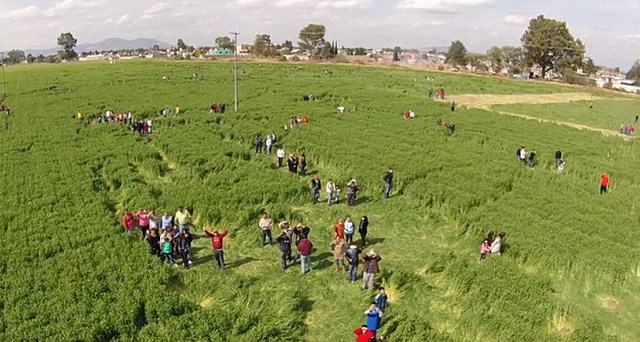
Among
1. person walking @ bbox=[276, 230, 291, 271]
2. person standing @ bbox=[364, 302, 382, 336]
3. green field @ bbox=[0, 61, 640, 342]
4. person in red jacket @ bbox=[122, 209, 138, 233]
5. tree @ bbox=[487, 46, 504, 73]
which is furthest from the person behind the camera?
tree @ bbox=[487, 46, 504, 73]

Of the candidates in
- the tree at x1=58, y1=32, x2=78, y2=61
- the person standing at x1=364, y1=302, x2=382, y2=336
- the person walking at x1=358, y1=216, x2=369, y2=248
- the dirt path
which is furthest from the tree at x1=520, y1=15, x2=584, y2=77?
the tree at x1=58, y1=32, x2=78, y2=61

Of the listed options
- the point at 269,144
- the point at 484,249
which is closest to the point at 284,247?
the point at 484,249

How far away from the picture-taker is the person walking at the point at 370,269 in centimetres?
1448

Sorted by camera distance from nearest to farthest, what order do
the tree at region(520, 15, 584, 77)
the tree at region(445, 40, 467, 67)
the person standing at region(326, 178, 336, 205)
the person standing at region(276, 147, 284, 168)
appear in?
the person standing at region(326, 178, 336, 205) < the person standing at region(276, 147, 284, 168) < the tree at region(520, 15, 584, 77) < the tree at region(445, 40, 467, 67)

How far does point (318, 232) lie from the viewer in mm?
19562

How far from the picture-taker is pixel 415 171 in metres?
26.0

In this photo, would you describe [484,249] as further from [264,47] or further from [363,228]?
[264,47]

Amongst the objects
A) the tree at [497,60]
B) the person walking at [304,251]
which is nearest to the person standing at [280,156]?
the person walking at [304,251]

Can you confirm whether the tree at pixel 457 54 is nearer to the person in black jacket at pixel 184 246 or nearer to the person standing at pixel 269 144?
the person standing at pixel 269 144

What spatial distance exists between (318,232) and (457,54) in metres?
142

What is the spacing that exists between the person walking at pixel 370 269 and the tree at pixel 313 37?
150 meters

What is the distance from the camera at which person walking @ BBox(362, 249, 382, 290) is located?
570 inches

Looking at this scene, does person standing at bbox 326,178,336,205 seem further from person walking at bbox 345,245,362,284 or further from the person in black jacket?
the person in black jacket

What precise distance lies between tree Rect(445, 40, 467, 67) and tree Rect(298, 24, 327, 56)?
42269 millimetres
